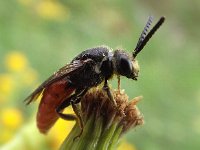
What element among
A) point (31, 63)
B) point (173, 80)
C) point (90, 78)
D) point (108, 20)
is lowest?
point (90, 78)

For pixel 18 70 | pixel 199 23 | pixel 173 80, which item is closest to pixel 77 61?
pixel 18 70

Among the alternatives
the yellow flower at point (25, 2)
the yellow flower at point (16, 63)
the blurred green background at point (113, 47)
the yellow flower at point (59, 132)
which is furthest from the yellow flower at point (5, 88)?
the yellow flower at point (25, 2)

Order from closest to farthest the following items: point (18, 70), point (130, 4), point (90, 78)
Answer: point (90, 78) < point (18, 70) < point (130, 4)

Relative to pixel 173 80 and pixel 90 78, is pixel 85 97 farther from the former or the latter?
pixel 173 80

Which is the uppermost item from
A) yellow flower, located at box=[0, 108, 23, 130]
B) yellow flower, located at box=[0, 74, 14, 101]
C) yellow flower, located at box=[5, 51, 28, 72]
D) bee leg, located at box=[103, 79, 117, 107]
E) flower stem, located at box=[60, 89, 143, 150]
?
yellow flower, located at box=[5, 51, 28, 72]

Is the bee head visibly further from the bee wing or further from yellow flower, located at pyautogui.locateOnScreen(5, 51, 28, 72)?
yellow flower, located at pyautogui.locateOnScreen(5, 51, 28, 72)

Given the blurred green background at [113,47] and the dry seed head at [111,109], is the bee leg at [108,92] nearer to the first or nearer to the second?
the dry seed head at [111,109]

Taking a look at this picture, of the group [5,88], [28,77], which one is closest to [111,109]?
[5,88]

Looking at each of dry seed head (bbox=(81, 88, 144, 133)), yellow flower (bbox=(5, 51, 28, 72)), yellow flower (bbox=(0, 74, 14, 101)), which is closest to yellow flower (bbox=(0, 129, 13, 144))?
yellow flower (bbox=(0, 74, 14, 101))
